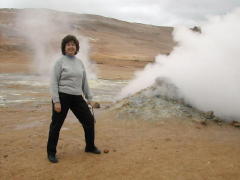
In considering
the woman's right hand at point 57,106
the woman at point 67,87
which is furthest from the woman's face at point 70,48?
the woman's right hand at point 57,106

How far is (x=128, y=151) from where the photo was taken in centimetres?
511

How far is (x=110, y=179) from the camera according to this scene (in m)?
4.02

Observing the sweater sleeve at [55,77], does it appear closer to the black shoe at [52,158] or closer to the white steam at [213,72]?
the black shoe at [52,158]

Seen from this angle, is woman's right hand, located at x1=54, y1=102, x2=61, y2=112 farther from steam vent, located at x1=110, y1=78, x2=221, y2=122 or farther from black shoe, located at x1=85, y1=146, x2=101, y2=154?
steam vent, located at x1=110, y1=78, x2=221, y2=122

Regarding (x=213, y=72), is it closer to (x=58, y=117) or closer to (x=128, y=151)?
(x=128, y=151)

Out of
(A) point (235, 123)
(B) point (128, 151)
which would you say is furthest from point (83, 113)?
(A) point (235, 123)

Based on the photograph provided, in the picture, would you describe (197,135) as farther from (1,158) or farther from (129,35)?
(129,35)

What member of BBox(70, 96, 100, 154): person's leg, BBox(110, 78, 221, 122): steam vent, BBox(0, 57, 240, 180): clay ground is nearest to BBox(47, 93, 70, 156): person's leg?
BBox(70, 96, 100, 154): person's leg

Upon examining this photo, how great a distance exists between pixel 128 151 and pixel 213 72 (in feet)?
12.0

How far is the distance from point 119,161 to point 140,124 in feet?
7.75

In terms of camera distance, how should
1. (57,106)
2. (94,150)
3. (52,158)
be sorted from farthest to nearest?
1. (94,150)
2. (52,158)
3. (57,106)

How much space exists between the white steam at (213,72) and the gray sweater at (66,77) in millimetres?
4078

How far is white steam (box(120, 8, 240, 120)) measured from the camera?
25.0 ft

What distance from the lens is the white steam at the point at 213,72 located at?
7.62m
